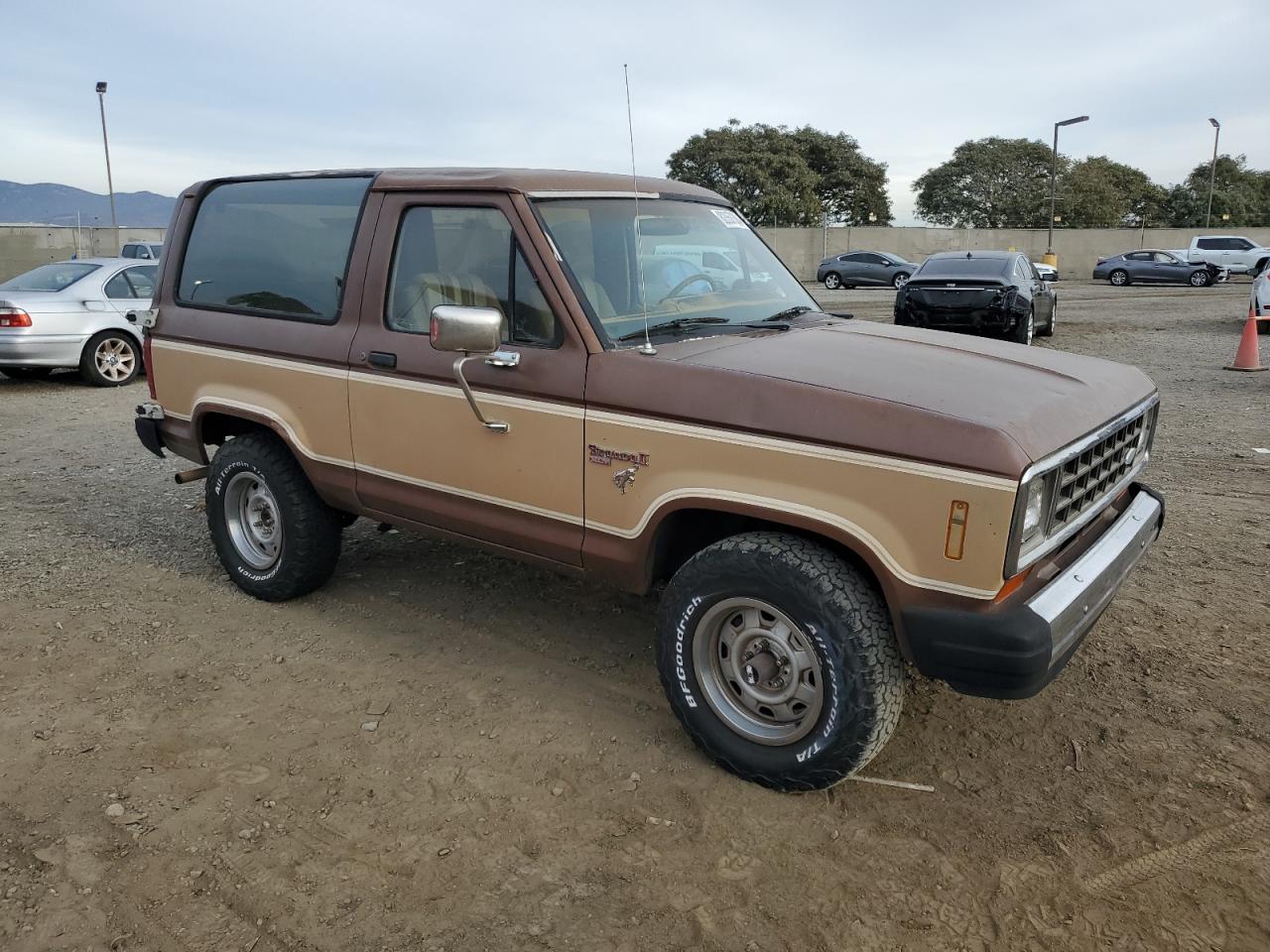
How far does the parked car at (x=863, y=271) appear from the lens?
103 feet

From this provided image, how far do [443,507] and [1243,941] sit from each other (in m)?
3.00

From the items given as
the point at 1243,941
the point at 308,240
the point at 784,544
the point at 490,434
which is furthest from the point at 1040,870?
the point at 308,240

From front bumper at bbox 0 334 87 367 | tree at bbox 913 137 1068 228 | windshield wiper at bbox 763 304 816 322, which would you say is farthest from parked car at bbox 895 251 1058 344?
tree at bbox 913 137 1068 228

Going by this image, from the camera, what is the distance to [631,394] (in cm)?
325

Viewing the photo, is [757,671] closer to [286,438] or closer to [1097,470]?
[1097,470]

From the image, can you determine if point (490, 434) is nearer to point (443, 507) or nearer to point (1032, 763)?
point (443, 507)

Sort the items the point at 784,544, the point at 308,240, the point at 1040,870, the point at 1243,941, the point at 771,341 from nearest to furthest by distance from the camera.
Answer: the point at 1243,941, the point at 1040,870, the point at 784,544, the point at 771,341, the point at 308,240

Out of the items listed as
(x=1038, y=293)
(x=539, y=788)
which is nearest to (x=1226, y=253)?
(x=1038, y=293)

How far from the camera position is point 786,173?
52.7m

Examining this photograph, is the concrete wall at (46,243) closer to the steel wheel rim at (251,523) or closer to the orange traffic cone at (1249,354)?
the steel wheel rim at (251,523)

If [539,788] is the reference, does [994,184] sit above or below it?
above

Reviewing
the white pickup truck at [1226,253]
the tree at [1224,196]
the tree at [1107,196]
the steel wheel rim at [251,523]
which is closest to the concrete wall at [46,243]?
the steel wheel rim at [251,523]

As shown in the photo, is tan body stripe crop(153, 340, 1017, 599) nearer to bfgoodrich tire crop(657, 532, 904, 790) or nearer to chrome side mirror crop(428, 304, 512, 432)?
bfgoodrich tire crop(657, 532, 904, 790)

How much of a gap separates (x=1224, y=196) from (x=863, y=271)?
121 feet
